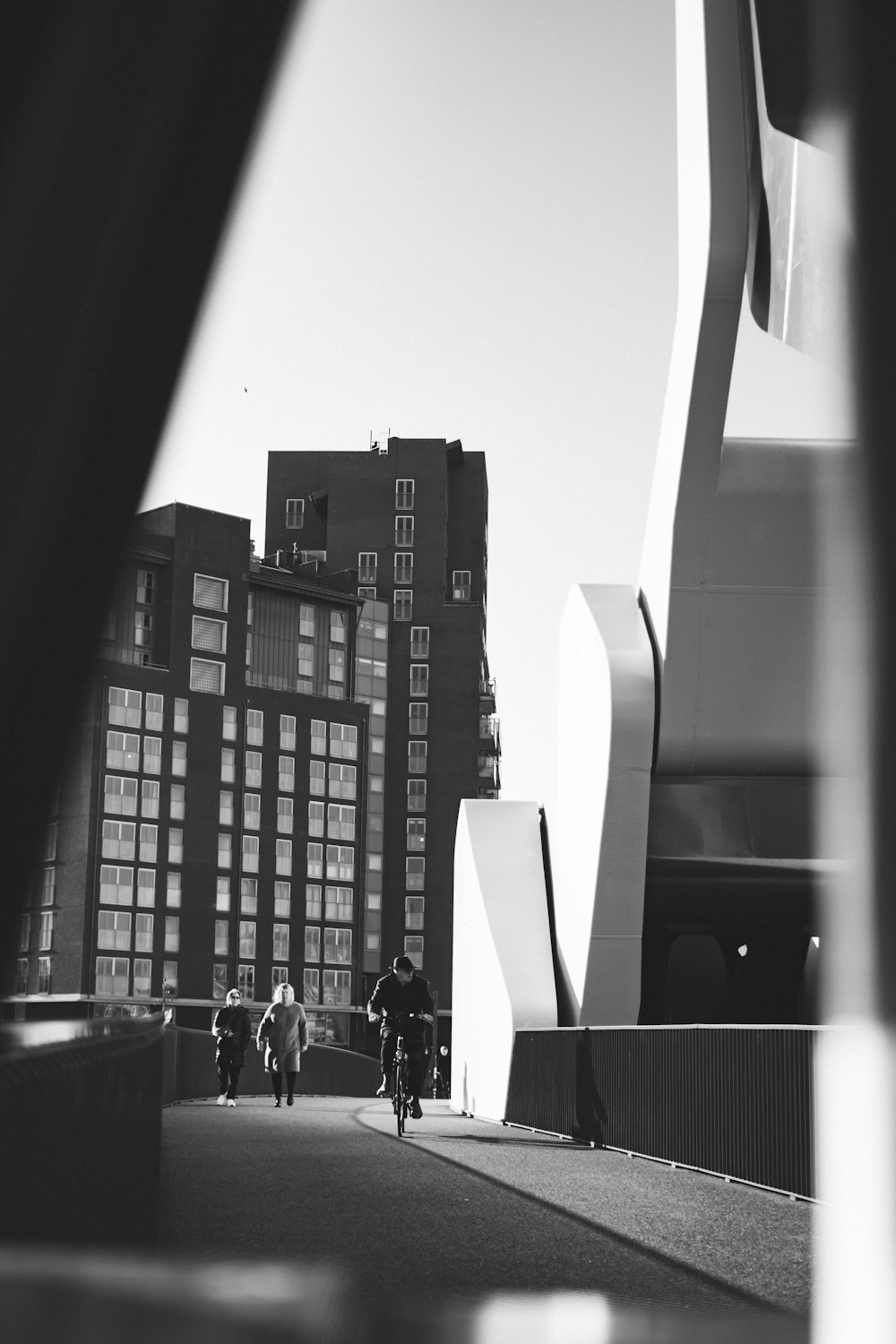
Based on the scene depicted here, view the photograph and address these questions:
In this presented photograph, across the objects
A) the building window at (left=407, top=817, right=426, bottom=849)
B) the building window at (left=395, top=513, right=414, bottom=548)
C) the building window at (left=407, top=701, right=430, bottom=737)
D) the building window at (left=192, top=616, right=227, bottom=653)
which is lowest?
the building window at (left=407, top=817, right=426, bottom=849)

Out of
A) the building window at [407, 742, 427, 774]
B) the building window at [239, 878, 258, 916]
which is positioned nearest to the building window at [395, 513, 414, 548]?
the building window at [407, 742, 427, 774]

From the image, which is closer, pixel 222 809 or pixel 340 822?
pixel 222 809

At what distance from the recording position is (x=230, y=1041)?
2169 centimetres

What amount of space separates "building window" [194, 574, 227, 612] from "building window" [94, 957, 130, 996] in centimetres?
2517

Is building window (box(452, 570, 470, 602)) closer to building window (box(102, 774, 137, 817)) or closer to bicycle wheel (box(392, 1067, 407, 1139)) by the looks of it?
building window (box(102, 774, 137, 817))

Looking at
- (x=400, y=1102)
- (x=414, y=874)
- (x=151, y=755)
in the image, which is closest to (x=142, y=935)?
(x=151, y=755)

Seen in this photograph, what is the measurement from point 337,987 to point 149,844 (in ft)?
54.0

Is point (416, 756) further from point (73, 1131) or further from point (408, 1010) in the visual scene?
point (73, 1131)

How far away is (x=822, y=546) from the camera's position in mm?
2168

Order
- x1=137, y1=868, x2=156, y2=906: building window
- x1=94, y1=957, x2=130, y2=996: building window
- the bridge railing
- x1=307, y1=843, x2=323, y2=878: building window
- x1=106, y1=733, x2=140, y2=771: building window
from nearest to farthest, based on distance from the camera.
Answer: the bridge railing → x1=94, y1=957, x2=130, y2=996: building window → x1=137, y1=868, x2=156, y2=906: building window → x1=106, y1=733, x2=140, y2=771: building window → x1=307, y1=843, x2=323, y2=878: building window

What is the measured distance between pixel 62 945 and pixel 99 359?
99.4 meters

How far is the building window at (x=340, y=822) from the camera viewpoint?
356 feet

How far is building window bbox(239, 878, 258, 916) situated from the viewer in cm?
10369

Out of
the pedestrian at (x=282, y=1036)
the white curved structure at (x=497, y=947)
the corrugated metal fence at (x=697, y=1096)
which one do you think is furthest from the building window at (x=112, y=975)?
the corrugated metal fence at (x=697, y=1096)
